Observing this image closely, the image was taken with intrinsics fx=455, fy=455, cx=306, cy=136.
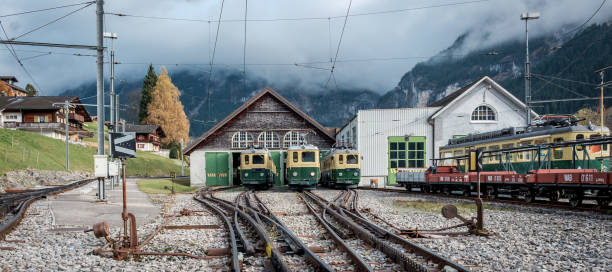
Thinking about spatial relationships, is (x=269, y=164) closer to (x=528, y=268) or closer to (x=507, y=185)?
(x=507, y=185)

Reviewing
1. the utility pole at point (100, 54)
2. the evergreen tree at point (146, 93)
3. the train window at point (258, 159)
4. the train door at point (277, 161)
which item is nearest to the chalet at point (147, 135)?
the evergreen tree at point (146, 93)

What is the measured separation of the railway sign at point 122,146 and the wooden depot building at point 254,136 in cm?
2738

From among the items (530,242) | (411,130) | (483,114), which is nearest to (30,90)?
(411,130)

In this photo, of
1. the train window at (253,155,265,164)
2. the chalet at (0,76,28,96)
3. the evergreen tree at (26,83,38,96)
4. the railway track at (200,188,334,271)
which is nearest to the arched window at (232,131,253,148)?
the train window at (253,155,265,164)

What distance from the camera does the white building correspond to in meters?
34.2

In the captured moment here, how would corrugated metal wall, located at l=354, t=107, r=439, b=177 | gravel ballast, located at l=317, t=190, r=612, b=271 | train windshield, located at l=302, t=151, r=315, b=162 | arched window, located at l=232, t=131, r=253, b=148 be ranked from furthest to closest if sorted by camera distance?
arched window, located at l=232, t=131, r=253, b=148 → corrugated metal wall, located at l=354, t=107, r=439, b=177 → train windshield, located at l=302, t=151, r=315, b=162 → gravel ballast, located at l=317, t=190, r=612, b=271

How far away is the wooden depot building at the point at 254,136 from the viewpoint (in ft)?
118

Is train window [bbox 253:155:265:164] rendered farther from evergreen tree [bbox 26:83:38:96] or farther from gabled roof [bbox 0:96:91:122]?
evergreen tree [bbox 26:83:38:96]

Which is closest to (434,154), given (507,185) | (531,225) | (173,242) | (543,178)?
(507,185)

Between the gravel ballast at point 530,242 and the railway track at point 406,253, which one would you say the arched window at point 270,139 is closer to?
the gravel ballast at point 530,242

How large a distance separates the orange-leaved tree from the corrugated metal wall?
163 feet

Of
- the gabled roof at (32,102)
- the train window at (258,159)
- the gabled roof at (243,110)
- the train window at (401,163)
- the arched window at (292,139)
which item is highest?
the gabled roof at (32,102)

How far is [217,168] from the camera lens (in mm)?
35812

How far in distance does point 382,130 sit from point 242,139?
11.4 m
